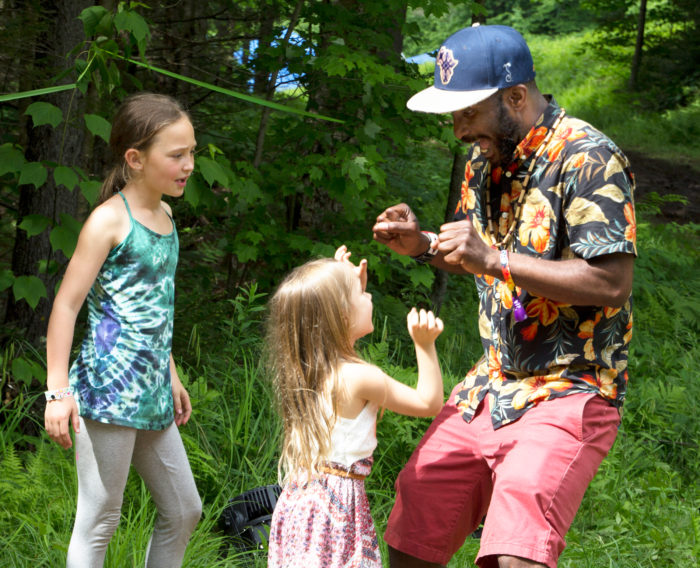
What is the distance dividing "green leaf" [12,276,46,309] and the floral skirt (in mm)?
1619

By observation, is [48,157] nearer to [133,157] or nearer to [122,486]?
[133,157]

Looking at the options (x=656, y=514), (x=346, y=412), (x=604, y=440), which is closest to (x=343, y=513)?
(x=346, y=412)

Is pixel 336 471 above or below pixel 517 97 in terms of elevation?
below

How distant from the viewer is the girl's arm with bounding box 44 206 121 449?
88.1 inches

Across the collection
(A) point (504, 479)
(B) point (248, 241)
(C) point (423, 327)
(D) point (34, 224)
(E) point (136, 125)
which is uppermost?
(E) point (136, 125)

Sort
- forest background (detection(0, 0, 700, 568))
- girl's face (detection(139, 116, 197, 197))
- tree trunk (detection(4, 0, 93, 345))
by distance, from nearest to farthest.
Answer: girl's face (detection(139, 116, 197, 197)) → forest background (detection(0, 0, 700, 568)) → tree trunk (detection(4, 0, 93, 345))

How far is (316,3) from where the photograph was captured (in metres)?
5.09

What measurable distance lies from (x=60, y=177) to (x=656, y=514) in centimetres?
308

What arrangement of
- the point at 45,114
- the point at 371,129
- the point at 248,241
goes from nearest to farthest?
the point at 45,114 → the point at 371,129 → the point at 248,241

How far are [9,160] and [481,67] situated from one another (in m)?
2.05

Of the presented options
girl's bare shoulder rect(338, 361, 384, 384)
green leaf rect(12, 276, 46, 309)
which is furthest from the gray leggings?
green leaf rect(12, 276, 46, 309)

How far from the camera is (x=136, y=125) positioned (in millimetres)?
2469

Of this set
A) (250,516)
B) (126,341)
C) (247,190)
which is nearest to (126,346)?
(126,341)

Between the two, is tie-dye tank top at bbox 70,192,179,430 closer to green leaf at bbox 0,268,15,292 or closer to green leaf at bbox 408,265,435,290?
green leaf at bbox 0,268,15,292
